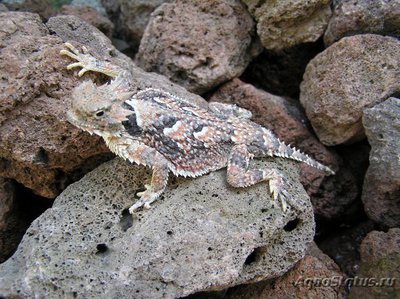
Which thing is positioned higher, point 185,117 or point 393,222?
point 185,117

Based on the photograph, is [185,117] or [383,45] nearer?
[185,117]

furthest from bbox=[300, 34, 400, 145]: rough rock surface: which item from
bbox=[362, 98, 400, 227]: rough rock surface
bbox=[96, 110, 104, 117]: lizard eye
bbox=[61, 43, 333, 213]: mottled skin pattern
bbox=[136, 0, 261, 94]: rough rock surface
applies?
bbox=[96, 110, 104, 117]: lizard eye

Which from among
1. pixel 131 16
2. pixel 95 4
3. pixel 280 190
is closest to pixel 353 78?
pixel 280 190

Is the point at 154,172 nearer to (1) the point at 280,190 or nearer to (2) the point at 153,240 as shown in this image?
(2) the point at 153,240

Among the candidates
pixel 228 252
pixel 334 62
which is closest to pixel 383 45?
pixel 334 62

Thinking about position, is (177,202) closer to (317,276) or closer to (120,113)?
(120,113)
